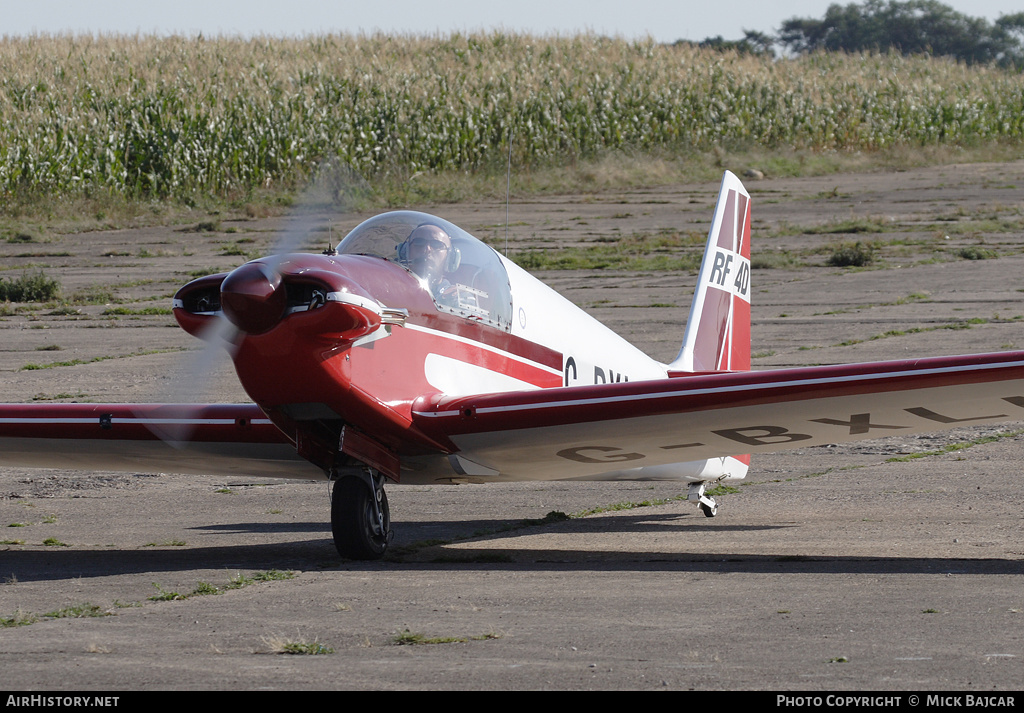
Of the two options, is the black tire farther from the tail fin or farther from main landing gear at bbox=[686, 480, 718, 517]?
the tail fin

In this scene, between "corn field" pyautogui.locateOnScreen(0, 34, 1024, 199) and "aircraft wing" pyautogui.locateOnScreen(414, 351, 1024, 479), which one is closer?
"aircraft wing" pyautogui.locateOnScreen(414, 351, 1024, 479)

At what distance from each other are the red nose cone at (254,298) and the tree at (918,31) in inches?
4179

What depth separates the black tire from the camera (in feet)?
25.6

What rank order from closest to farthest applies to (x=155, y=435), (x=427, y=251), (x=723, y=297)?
1. (x=427, y=251)
2. (x=155, y=435)
3. (x=723, y=297)

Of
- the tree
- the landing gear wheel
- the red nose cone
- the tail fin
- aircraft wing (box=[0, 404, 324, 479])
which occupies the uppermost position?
the tree

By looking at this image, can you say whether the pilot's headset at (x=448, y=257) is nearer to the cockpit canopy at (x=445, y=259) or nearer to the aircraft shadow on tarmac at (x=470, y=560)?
the cockpit canopy at (x=445, y=259)

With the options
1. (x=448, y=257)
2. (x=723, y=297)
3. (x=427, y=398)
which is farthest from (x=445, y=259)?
(x=723, y=297)

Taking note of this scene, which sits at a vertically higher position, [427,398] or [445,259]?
[445,259]

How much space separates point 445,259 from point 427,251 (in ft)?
0.49

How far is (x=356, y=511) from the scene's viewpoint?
781 cm

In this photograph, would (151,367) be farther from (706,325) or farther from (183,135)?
(183,135)

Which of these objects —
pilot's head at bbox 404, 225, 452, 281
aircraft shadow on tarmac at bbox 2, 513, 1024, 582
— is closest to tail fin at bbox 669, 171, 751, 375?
aircraft shadow on tarmac at bbox 2, 513, 1024, 582

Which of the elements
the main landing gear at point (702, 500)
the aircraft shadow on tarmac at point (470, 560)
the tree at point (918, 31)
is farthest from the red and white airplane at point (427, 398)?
the tree at point (918, 31)

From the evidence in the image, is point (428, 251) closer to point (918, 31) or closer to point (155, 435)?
point (155, 435)
